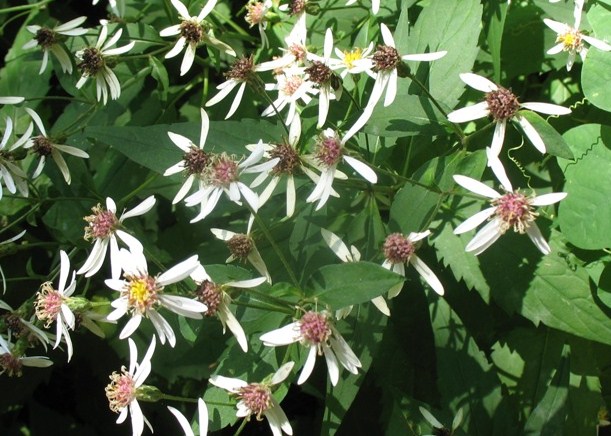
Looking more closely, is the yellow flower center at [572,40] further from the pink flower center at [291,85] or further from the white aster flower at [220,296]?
the white aster flower at [220,296]

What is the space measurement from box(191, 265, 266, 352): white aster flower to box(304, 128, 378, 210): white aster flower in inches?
9.1

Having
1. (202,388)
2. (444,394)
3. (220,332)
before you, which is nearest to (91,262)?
(220,332)

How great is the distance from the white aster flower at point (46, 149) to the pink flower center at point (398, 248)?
2.93 feet

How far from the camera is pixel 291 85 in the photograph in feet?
5.48

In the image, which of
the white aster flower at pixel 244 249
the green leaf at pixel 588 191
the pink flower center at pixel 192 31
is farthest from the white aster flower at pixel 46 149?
the green leaf at pixel 588 191

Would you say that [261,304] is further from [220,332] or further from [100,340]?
[100,340]

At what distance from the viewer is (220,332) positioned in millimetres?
1826

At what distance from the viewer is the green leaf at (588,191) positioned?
1527 millimetres

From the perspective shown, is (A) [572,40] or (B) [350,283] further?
(A) [572,40]

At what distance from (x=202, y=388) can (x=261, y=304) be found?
0.80 m

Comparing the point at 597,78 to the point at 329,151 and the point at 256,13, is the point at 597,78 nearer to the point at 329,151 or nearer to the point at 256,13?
the point at 329,151

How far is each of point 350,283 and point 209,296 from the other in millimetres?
292

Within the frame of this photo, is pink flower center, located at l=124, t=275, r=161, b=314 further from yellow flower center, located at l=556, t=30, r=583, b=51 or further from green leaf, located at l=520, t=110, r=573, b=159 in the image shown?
yellow flower center, located at l=556, t=30, r=583, b=51

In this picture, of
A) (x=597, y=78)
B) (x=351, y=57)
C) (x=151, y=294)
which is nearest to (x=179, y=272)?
(x=151, y=294)
